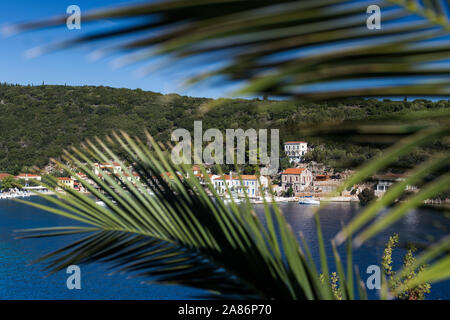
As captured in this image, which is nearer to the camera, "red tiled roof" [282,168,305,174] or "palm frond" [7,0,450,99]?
"palm frond" [7,0,450,99]

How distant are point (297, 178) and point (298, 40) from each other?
151 ft

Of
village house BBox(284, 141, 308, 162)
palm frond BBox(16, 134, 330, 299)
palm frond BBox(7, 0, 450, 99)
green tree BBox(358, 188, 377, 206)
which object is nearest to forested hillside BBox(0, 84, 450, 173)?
village house BBox(284, 141, 308, 162)

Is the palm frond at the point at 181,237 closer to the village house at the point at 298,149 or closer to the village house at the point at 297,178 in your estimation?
the village house at the point at 298,149

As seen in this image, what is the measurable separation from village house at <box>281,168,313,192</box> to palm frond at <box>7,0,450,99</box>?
45.0 meters

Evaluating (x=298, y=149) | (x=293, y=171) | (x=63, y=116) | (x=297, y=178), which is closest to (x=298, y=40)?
(x=298, y=149)

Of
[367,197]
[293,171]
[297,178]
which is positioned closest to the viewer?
[367,197]

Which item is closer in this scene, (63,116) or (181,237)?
(181,237)

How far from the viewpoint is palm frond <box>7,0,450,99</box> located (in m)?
0.34

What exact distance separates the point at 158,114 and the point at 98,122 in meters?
8.18

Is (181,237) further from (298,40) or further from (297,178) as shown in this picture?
(297,178)

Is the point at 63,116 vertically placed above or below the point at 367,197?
above

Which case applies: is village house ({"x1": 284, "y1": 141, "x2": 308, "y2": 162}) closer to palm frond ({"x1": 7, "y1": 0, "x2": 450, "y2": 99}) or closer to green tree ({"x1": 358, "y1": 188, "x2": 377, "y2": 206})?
green tree ({"x1": 358, "y1": 188, "x2": 377, "y2": 206})

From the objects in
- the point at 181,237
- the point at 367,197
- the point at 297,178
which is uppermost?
the point at 297,178

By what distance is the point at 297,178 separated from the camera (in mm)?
45750
